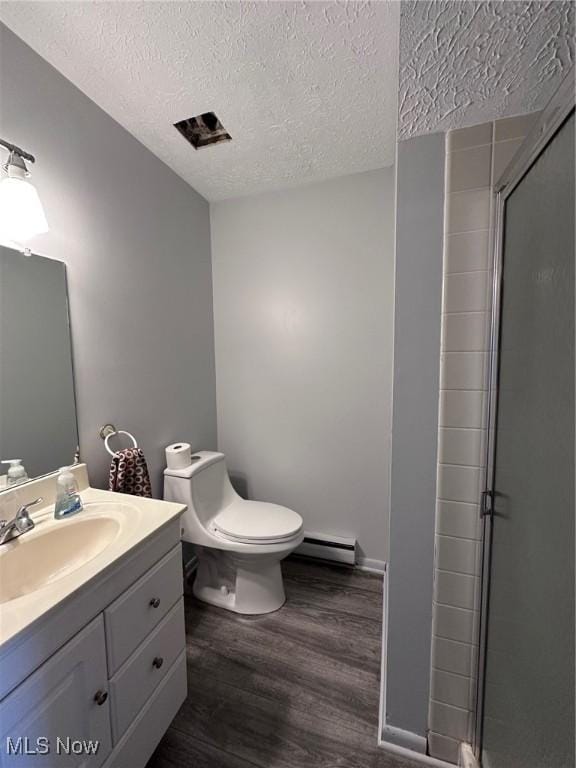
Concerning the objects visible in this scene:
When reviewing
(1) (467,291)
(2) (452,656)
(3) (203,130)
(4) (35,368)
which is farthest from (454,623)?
(3) (203,130)

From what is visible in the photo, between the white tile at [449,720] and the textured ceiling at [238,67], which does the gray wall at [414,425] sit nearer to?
the white tile at [449,720]

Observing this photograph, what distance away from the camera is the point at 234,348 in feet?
6.82

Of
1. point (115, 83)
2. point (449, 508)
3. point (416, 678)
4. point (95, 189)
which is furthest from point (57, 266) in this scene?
point (416, 678)

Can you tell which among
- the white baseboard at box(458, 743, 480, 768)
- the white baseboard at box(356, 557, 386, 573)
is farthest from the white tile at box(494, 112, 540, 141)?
the white baseboard at box(356, 557, 386, 573)

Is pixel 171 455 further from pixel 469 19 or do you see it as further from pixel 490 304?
pixel 469 19

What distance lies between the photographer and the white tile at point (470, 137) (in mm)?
865

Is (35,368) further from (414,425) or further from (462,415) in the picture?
(462,415)

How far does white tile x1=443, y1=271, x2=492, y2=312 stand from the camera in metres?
0.89

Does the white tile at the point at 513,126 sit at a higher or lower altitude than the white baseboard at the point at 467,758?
higher

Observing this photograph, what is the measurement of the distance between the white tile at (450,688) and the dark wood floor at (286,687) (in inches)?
10.1

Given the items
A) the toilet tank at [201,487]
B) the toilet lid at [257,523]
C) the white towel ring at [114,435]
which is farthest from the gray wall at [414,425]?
the white towel ring at [114,435]

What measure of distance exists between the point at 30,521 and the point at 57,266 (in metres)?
0.86

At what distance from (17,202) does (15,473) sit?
83 centimetres

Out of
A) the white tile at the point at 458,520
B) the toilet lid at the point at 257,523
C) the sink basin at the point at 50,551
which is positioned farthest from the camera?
the toilet lid at the point at 257,523
